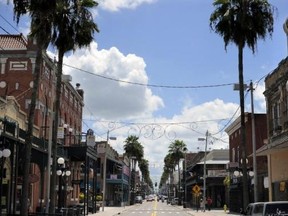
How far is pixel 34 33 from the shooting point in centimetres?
2381

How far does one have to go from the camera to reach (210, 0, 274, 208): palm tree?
1197 inches

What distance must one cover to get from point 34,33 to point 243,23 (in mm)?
12705

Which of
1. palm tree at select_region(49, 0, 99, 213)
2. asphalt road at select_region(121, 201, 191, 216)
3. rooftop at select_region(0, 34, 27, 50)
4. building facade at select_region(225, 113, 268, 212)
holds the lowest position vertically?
asphalt road at select_region(121, 201, 191, 216)

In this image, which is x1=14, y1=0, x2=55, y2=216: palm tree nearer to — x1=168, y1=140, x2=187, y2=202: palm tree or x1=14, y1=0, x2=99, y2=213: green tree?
x1=14, y1=0, x2=99, y2=213: green tree

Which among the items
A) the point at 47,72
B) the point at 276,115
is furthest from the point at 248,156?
the point at 47,72

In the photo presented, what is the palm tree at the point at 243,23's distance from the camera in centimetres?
3041

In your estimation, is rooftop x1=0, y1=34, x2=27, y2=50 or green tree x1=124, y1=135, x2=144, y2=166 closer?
rooftop x1=0, y1=34, x2=27, y2=50

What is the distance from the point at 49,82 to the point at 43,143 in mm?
16749

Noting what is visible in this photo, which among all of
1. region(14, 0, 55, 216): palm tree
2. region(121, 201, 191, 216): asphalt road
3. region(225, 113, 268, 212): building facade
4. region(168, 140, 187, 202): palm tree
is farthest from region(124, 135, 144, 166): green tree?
region(14, 0, 55, 216): palm tree

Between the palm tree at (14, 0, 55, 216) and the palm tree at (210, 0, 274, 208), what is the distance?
11992mm

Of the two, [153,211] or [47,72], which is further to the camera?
[153,211]

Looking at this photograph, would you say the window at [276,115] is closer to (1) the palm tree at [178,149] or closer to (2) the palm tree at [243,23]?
(2) the palm tree at [243,23]

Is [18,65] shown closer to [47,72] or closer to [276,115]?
[47,72]

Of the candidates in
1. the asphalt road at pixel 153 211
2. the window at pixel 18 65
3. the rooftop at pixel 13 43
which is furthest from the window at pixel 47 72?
the asphalt road at pixel 153 211
